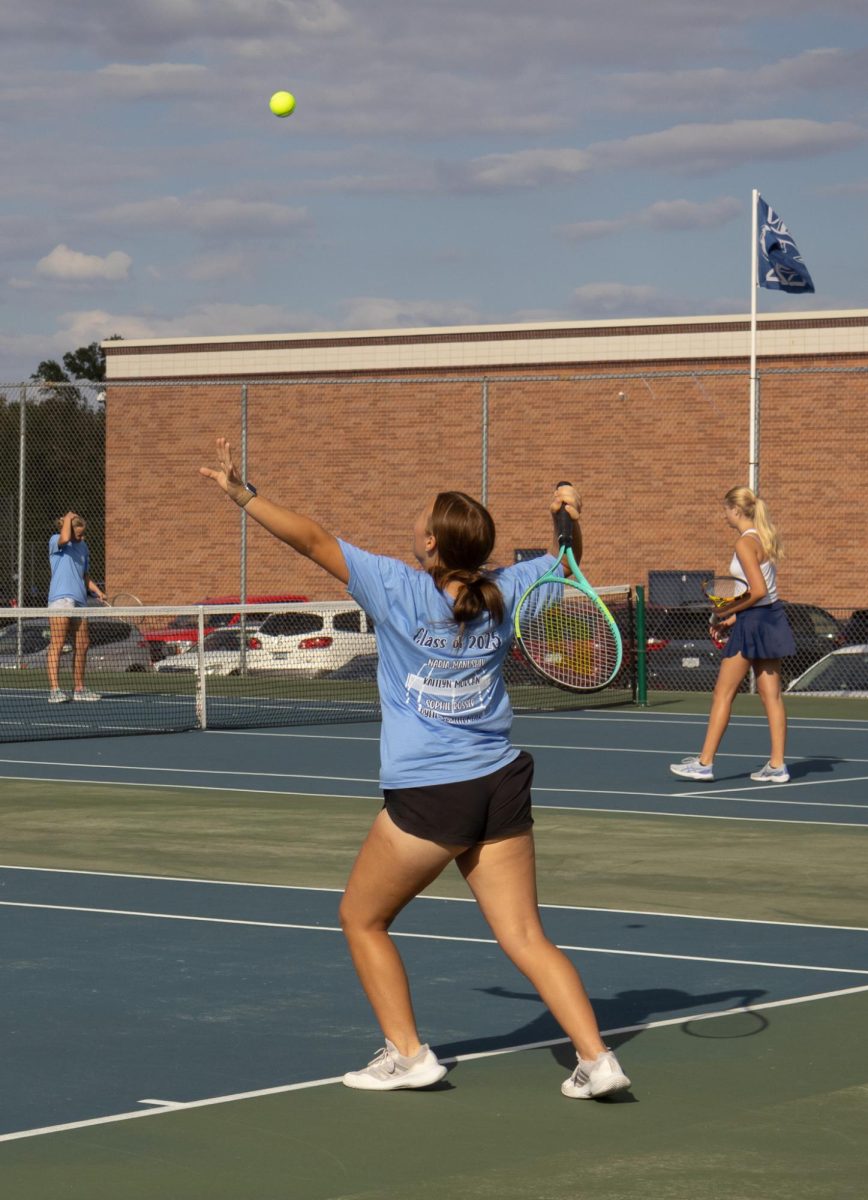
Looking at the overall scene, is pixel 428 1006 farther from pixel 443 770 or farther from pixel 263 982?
pixel 443 770

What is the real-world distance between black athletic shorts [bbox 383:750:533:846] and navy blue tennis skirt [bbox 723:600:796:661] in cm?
741

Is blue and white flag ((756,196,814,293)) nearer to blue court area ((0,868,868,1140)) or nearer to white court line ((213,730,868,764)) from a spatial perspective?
white court line ((213,730,868,764))

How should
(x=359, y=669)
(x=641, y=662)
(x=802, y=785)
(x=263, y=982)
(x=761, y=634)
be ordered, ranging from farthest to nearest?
(x=359, y=669)
(x=641, y=662)
(x=802, y=785)
(x=761, y=634)
(x=263, y=982)

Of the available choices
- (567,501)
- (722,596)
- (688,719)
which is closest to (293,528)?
(567,501)

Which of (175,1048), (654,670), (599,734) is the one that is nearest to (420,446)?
(654,670)

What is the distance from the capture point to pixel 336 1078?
5.66 meters

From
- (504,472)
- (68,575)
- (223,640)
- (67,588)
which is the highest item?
(504,472)

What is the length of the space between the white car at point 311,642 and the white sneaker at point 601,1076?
18997 millimetres

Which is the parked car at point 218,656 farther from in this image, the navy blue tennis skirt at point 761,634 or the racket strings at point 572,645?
the racket strings at point 572,645

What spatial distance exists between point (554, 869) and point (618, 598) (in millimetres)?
21157

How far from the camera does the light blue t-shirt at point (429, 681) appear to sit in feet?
17.4

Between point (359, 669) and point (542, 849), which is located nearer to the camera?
point (542, 849)

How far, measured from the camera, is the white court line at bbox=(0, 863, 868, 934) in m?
8.32

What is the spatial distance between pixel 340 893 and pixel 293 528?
4.02 metres
